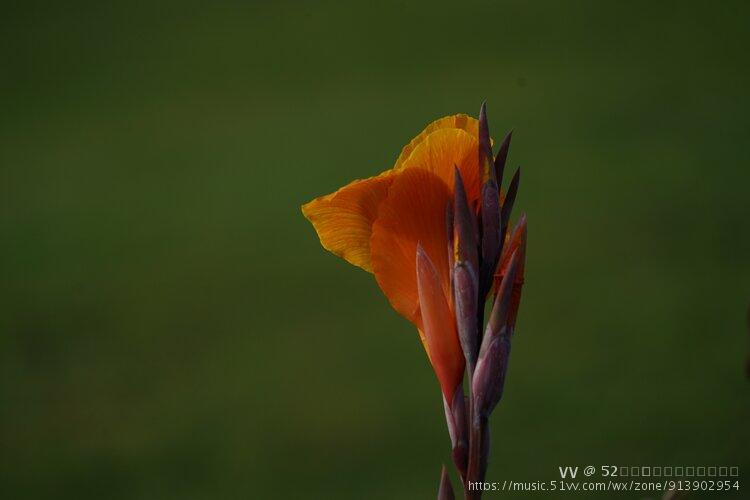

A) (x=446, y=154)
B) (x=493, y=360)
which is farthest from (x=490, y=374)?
(x=446, y=154)

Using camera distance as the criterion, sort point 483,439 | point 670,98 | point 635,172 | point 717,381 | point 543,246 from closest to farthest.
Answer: point 483,439, point 717,381, point 543,246, point 635,172, point 670,98

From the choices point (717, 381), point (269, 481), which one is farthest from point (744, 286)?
point (269, 481)

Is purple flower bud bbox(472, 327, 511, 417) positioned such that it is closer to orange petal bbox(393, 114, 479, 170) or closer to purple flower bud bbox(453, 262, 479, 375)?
purple flower bud bbox(453, 262, 479, 375)

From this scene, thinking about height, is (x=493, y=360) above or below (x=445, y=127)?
below

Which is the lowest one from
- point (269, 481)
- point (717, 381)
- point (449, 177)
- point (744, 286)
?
point (269, 481)

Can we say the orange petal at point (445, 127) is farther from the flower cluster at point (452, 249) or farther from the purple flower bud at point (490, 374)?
the purple flower bud at point (490, 374)

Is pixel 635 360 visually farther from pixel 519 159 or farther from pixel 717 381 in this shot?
pixel 519 159

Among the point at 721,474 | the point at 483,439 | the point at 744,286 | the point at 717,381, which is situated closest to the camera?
the point at 483,439

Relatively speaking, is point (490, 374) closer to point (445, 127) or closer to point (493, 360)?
point (493, 360)
